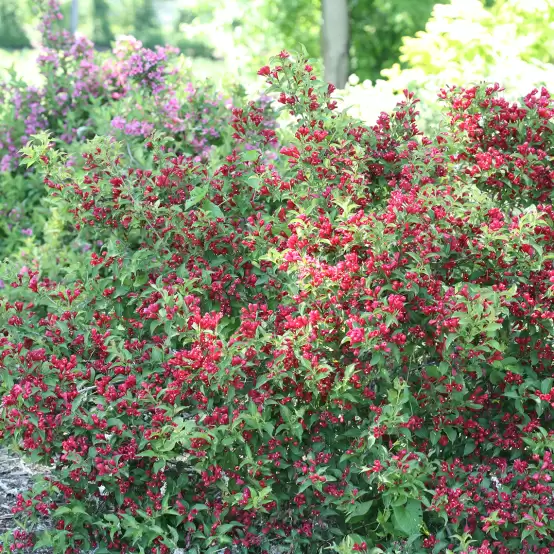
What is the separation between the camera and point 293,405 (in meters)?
2.96

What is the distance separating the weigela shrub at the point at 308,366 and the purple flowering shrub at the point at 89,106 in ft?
6.95

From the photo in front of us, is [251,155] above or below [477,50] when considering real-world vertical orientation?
below

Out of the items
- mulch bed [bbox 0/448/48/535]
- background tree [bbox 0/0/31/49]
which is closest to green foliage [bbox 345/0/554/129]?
mulch bed [bbox 0/448/48/535]

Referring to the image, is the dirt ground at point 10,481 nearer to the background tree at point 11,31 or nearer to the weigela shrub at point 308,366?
the weigela shrub at point 308,366

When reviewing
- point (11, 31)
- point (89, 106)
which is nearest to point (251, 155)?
point (89, 106)

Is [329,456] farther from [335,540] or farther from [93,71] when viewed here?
[93,71]

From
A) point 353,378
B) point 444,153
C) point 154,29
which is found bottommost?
point 154,29

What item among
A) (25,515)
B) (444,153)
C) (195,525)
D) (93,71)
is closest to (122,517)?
(195,525)

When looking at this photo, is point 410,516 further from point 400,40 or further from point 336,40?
point 400,40

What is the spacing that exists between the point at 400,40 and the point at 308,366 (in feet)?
44.1

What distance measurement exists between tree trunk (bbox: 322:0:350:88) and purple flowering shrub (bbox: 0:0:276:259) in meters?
6.39

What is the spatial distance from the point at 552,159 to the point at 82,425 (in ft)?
6.60

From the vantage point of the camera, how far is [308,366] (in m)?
2.72

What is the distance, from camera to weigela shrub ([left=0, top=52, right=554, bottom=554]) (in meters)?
2.78
